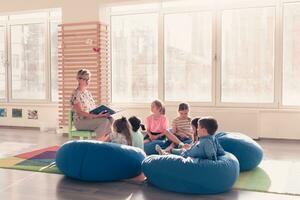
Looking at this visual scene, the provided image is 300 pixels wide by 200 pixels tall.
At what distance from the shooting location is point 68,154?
13.0 feet

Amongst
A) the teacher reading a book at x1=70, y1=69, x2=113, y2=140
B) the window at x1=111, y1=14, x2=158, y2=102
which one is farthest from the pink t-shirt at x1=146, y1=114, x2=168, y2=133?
the window at x1=111, y1=14, x2=158, y2=102

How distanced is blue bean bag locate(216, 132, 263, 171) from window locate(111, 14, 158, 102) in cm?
336

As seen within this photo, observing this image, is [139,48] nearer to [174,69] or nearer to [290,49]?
[174,69]

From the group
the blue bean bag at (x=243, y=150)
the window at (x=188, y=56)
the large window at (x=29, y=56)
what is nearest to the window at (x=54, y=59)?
the large window at (x=29, y=56)

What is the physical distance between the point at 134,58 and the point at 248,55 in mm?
2285

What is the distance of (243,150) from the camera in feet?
14.3

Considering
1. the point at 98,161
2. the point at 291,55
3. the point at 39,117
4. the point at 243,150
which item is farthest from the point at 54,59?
the point at 243,150

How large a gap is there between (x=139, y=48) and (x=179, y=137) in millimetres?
3100

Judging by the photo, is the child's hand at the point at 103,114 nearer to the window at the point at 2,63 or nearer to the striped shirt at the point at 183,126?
the striped shirt at the point at 183,126

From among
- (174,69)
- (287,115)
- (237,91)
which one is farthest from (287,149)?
(174,69)

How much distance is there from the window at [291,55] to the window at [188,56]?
135cm

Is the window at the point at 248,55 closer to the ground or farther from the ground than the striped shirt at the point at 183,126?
farther from the ground

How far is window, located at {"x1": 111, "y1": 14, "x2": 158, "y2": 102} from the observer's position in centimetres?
768

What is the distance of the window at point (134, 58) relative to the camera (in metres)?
7.68
